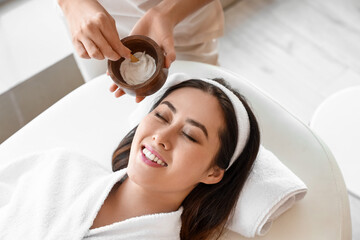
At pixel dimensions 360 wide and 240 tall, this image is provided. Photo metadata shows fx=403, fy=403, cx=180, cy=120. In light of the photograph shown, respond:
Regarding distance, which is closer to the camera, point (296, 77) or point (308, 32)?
point (296, 77)

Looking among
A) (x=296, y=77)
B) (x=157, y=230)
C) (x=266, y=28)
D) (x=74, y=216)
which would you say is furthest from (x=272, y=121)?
(x=266, y=28)

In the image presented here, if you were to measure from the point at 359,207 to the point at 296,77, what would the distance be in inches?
32.1

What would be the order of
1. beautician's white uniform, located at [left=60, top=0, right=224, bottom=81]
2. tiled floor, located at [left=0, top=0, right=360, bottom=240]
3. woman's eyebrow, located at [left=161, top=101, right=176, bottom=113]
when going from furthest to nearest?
tiled floor, located at [left=0, top=0, right=360, bottom=240] → beautician's white uniform, located at [left=60, top=0, right=224, bottom=81] → woman's eyebrow, located at [left=161, top=101, right=176, bottom=113]

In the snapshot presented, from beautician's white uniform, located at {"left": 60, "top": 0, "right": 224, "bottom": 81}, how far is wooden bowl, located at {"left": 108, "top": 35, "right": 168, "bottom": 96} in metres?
0.32

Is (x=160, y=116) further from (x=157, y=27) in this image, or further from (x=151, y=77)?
(x=157, y=27)

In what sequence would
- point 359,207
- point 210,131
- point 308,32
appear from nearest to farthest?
point 210,131
point 359,207
point 308,32

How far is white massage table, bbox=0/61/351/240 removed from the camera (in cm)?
130

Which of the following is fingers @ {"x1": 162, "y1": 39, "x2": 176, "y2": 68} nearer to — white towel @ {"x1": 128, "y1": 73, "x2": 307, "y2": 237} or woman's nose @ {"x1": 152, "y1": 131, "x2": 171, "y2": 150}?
woman's nose @ {"x1": 152, "y1": 131, "x2": 171, "y2": 150}

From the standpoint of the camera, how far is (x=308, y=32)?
253 cm

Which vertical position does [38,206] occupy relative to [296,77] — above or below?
above

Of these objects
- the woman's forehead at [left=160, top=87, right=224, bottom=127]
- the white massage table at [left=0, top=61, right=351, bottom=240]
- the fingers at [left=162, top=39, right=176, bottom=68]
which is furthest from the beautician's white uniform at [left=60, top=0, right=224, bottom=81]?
the woman's forehead at [left=160, top=87, right=224, bottom=127]

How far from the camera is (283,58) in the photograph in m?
2.45

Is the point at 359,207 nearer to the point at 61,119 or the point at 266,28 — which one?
the point at 266,28

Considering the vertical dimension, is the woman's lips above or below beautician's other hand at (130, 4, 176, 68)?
below
